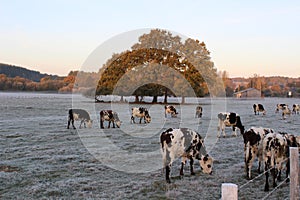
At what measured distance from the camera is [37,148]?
40.9 ft

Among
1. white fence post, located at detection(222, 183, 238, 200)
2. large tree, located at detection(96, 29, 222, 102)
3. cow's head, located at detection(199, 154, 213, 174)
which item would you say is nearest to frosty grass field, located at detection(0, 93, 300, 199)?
cow's head, located at detection(199, 154, 213, 174)

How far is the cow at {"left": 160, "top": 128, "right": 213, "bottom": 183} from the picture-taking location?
8133 mm

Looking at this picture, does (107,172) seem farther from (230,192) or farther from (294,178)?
(230,192)

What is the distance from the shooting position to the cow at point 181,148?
813cm

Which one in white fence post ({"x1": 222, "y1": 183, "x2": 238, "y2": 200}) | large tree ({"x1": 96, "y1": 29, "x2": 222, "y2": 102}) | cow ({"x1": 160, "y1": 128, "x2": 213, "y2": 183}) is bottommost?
cow ({"x1": 160, "y1": 128, "x2": 213, "y2": 183})

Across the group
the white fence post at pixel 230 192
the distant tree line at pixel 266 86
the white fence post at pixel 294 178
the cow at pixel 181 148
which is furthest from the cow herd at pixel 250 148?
the distant tree line at pixel 266 86

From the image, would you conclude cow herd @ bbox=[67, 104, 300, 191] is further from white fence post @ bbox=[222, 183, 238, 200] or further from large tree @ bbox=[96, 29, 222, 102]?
large tree @ bbox=[96, 29, 222, 102]

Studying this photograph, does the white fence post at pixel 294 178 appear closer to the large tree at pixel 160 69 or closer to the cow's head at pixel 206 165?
the cow's head at pixel 206 165

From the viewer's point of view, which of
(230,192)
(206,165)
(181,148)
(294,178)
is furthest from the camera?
(206,165)

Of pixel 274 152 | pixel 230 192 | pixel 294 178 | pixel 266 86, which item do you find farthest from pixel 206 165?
pixel 266 86

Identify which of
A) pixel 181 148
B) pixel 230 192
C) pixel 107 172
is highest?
pixel 230 192

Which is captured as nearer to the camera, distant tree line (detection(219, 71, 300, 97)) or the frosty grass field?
the frosty grass field

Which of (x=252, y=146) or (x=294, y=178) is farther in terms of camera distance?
(x=252, y=146)

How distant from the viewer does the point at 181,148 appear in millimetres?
8430
